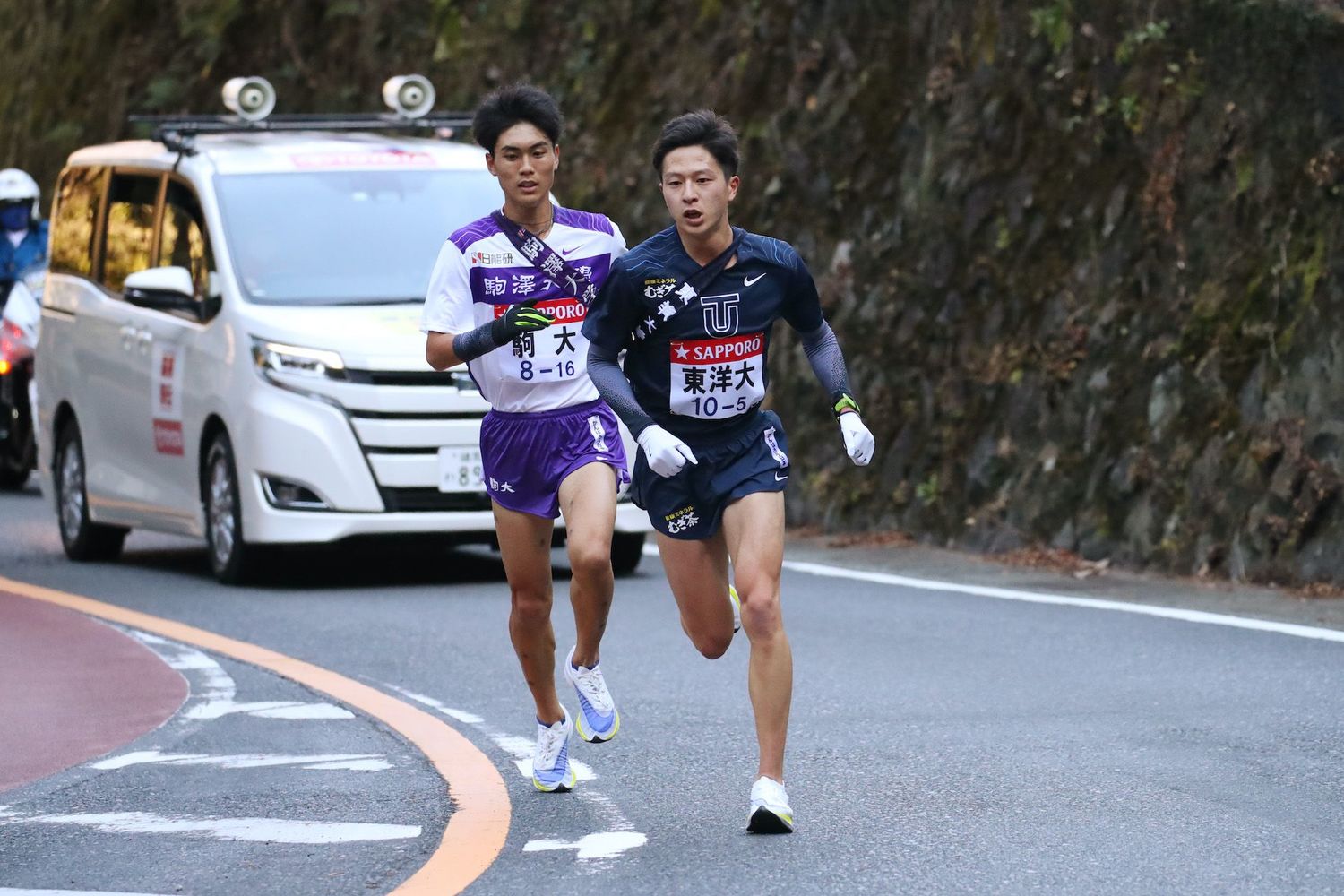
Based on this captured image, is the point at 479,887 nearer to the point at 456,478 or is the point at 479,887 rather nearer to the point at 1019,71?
the point at 456,478

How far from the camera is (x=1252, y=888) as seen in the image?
5926 mm

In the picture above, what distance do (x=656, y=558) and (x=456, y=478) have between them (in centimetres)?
207

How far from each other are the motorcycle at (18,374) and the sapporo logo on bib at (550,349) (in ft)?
42.1

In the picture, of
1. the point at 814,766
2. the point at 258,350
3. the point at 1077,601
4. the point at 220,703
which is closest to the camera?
the point at 814,766

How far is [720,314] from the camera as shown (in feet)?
23.0

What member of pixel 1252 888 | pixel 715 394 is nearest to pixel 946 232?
pixel 715 394

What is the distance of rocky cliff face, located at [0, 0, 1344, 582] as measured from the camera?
43.1ft

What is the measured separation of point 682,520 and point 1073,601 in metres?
5.29

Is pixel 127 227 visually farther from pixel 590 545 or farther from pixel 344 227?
pixel 590 545

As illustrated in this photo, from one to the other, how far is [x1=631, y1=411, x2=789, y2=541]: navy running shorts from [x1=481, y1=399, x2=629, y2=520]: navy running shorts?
0.41 metres

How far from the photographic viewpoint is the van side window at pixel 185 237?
44.4 feet

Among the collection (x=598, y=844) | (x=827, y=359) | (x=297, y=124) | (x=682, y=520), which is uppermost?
(x=297, y=124)

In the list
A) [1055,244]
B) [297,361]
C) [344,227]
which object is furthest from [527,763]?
[1055,244]

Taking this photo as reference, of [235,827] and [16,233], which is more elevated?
[16,233]
